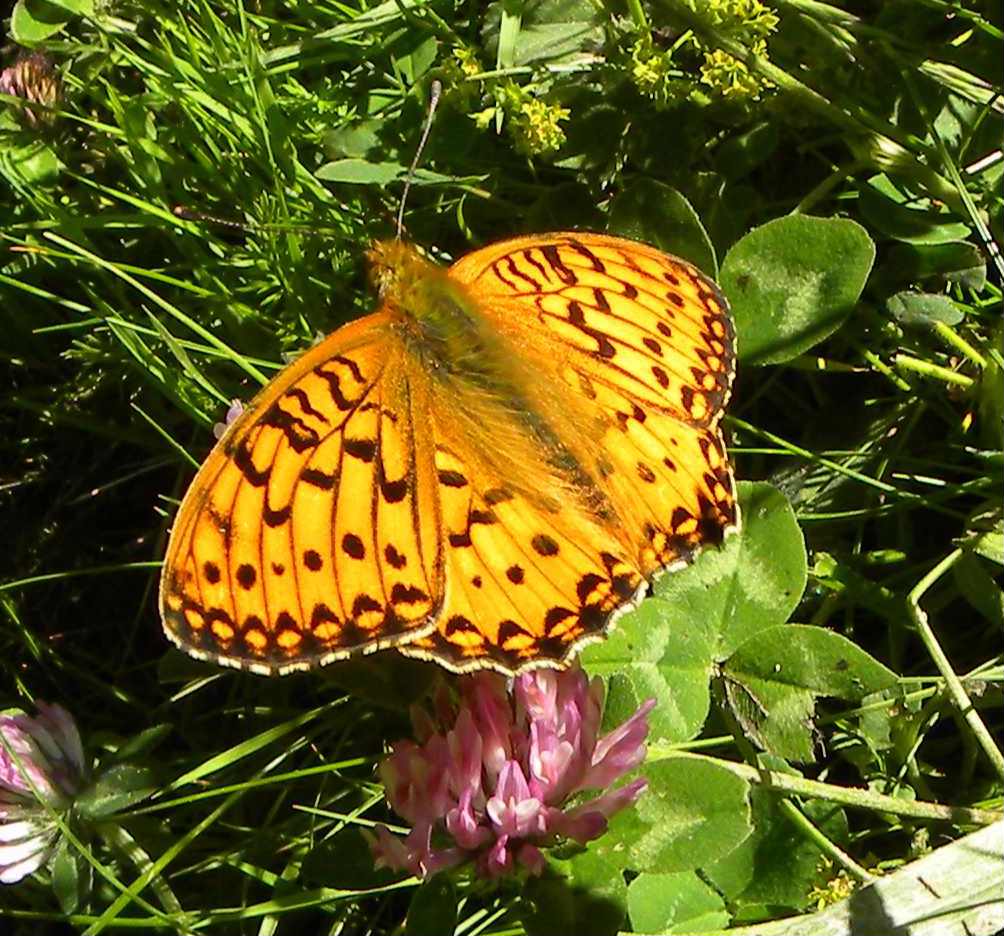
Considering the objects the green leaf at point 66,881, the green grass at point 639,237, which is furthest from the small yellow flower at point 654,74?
the green leaf at point 66,881

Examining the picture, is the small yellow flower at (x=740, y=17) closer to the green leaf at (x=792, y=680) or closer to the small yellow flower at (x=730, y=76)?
the small yellow flower at (x=730, y=76)

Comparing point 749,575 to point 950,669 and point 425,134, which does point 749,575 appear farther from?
point 425,134

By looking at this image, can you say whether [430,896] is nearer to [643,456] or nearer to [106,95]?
[643,456]

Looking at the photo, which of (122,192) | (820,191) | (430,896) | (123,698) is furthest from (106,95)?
(430,896)

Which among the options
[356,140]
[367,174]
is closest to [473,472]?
[367,174]

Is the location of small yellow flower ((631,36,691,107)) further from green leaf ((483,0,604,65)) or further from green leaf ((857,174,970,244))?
green leaf ((857,174,970,244))
